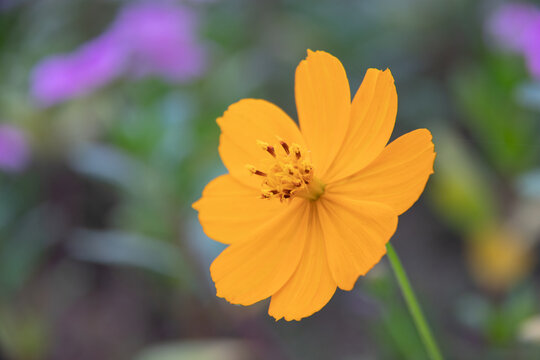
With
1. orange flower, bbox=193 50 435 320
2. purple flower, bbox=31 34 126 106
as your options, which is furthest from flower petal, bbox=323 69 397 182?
purple flower, bbox=31 34 126 106

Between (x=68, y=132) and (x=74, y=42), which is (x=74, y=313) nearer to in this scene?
(x=68, y=132)

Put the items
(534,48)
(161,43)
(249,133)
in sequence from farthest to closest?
(161,43)
(534,48)
(249,133)

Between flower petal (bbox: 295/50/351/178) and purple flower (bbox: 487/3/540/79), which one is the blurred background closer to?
purple flower (bbox: 487/3/540/79)

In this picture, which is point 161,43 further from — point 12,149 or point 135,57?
point 12,149

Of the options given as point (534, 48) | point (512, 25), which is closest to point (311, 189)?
point (534, 48)

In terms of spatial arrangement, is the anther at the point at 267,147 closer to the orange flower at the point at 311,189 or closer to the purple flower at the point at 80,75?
the orange flower at the point at 311,189

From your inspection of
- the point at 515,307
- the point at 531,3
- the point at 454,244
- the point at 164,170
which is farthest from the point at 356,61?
the point at 515,307
